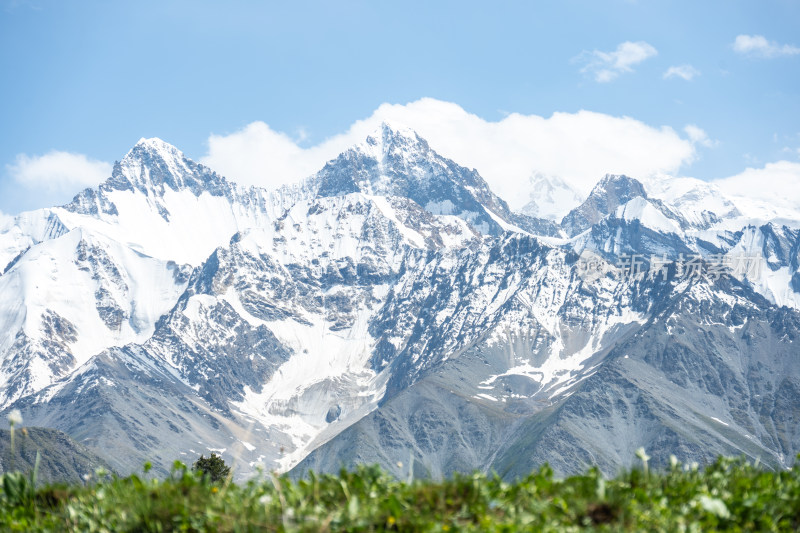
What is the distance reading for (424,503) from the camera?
1522cm

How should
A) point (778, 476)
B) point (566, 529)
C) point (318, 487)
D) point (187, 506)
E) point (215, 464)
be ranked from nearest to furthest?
point (566, 529), point (187, 506), point (318, 487), point (778, 476), point (215, 464)

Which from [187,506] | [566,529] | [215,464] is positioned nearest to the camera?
[566,529]

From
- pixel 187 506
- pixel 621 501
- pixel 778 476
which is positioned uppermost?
pixel 187 506

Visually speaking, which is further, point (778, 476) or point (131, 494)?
point (778, 476)

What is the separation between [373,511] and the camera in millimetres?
14406

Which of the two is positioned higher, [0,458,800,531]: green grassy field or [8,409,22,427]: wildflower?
[8,409,22,427]: wildflower

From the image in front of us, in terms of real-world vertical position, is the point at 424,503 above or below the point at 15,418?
below

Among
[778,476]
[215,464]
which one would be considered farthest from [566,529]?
[215,464]

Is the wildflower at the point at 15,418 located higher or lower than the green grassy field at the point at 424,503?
higher

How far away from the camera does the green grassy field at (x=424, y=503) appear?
14070 mm

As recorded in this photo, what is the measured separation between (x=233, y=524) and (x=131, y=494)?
90.3 inches

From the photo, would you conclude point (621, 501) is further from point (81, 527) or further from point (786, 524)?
point (81, 527)

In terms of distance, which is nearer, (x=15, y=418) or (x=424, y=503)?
(x=15, y=418)

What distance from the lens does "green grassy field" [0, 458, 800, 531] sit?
1407 cm
